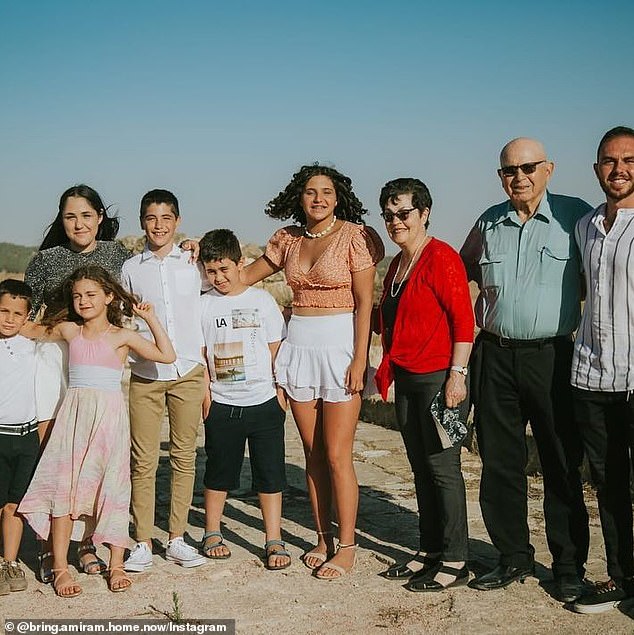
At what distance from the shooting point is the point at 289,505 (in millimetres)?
6406

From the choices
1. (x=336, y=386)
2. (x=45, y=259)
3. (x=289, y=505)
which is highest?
(x=45, y=259)

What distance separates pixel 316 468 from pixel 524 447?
1181mm

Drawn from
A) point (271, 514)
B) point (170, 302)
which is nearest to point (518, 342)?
point (271, 514)

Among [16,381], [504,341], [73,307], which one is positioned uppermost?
[73,307]

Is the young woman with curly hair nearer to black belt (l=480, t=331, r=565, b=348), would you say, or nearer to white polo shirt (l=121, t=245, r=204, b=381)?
white polo shirt (l=121, t=245, r=204, b=381)

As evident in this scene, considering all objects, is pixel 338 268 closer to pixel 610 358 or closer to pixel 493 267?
pixel 493 267

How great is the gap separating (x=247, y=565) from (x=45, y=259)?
82.2 inches

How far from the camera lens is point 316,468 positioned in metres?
5.03

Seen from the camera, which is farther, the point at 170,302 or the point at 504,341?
the point at 170,302

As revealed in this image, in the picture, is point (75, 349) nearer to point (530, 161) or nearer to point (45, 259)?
point (45, 259)

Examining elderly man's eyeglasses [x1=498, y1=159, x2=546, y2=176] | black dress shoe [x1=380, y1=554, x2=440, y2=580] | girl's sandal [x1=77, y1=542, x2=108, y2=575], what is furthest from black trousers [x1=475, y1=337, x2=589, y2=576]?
girl's sandal [x1=77, y1=542, x2=108, y2=575]

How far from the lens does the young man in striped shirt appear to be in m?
4.05

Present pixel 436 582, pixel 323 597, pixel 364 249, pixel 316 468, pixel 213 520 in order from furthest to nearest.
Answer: pixel 213 520 → pixel 316 468 → pixel 364 249 → pixel 436 582 → pixel 323 597

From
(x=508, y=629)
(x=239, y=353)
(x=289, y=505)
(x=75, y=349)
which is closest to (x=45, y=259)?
(x=75, y=349)
